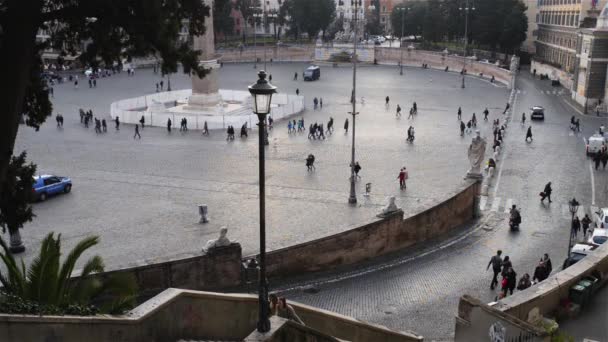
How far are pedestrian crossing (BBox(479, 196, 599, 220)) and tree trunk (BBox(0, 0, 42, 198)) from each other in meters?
18.5

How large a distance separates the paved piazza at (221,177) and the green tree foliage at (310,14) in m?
46.9

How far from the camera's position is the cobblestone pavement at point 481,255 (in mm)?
14602

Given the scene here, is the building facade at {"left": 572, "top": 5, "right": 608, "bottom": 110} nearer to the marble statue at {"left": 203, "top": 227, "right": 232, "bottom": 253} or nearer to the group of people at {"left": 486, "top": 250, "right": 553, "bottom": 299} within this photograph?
the group of people at {"left": 486, "top": 250, "right": 553, "bottom": 299}

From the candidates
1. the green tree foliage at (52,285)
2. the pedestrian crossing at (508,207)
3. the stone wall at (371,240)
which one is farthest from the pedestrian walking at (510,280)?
the green tree foliage at (52,285)

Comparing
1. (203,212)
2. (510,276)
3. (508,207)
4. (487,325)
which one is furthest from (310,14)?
(487,325)

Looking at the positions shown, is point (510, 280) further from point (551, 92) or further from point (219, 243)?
point (551, 92)

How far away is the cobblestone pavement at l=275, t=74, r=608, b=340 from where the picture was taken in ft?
47.9

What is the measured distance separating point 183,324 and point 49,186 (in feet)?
50.5

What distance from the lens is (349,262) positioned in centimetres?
1703

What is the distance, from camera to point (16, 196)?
10508mm

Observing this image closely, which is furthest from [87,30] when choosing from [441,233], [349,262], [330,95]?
[330,95]

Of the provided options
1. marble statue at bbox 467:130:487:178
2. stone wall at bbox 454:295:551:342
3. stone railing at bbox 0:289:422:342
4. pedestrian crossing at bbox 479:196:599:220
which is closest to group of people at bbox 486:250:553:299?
stone railing at bbox 0:289:422:342

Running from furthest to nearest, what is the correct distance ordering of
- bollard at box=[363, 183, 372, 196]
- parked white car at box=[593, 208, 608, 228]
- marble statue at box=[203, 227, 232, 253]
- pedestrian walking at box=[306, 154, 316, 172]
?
pedestrian walking at box=[306, 154, 316, 172] → bollard at box=[363, 183, 372, 196] → parked white car at box=[593, 208, 608, 228] → marble statue at box=[203, 227, 232, 253]

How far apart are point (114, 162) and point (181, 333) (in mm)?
21049
